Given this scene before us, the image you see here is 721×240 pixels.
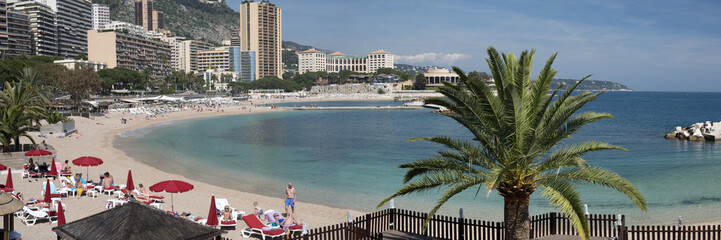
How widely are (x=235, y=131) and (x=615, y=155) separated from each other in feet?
118

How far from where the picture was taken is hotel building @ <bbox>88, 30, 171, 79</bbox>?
132 m

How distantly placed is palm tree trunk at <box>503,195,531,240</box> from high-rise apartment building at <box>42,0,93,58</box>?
505ft

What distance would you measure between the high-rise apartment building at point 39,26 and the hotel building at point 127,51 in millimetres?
9129

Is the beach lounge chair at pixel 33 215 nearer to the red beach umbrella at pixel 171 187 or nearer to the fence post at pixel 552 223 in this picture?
the red beach umbrella at pixel 171 187

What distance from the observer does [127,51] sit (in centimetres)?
13800

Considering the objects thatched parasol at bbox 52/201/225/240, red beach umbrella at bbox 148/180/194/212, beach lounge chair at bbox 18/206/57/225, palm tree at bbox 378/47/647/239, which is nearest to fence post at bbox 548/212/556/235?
palm tree at bbox 378/47/647/239

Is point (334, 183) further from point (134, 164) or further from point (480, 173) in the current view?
point (480, 173)

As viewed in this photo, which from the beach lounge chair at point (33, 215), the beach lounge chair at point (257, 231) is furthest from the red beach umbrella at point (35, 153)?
the beach lounge chair at point (257, 231)

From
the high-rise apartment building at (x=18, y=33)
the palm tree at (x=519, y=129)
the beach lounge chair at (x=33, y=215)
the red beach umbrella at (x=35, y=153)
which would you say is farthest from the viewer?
the high-rise apartment building at (x=18, y=33)

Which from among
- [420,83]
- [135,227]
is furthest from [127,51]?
[135,227]

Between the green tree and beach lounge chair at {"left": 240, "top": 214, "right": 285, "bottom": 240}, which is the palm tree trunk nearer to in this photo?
beach lounge chair at {"left": 240, "top": 214, "right": 285, "bottom": 240}

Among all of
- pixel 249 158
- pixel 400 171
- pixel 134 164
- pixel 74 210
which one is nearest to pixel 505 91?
pixel 74 210

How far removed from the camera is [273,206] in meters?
17.8

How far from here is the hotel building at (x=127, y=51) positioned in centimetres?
13200
